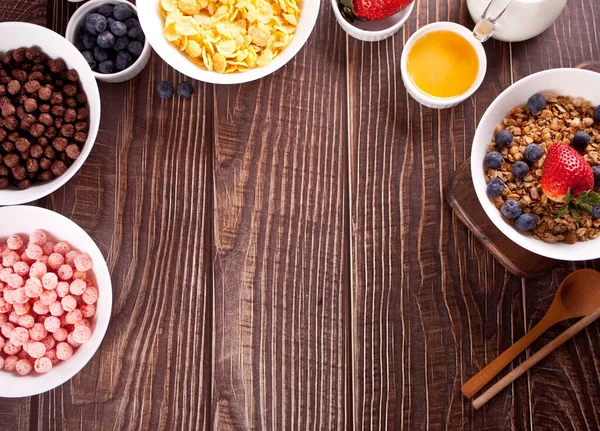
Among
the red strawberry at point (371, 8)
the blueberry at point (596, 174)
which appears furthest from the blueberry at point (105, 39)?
the blueberry at point (596, 174)

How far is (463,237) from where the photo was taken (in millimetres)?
1155

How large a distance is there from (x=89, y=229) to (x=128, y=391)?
0.30 m

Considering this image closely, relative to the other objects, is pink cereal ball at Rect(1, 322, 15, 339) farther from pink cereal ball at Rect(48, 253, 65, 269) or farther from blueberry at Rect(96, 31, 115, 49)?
blueberry at Rect(96, 31, 115, 49)

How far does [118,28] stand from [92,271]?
0.43m

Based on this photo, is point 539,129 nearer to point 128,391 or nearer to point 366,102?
point 366,102

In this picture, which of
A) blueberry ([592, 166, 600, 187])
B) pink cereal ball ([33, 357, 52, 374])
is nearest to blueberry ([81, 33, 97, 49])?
pink cereal ball ([33, 357, 52, 374])

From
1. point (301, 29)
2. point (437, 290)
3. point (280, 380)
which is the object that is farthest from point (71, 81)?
point (437, 290)

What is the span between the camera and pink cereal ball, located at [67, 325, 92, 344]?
1.05 metres

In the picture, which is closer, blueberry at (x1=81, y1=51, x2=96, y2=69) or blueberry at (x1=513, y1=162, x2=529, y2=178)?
blueberry at (x1=513, y1=162, x2=529, y2=178)

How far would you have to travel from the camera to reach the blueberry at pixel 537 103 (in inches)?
41.0

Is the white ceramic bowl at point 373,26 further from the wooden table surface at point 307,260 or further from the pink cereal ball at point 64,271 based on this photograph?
the pink cereal ball at point 64,271

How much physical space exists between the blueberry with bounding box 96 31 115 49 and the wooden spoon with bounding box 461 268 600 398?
2.86 ft

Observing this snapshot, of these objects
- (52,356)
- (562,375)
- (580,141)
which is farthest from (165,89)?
(562,375)

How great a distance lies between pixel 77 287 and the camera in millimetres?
1065
